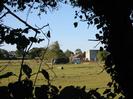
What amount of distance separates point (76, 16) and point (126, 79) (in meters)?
2.92

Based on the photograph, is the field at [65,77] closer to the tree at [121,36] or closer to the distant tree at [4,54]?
the distant tree at [4,54]

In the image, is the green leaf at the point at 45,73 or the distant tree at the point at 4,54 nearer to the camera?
the green leaf at the point at 45,73

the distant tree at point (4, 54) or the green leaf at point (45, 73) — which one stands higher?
the distant tree at point (4, 54)

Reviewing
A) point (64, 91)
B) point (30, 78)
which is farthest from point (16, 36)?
point (64, 91)

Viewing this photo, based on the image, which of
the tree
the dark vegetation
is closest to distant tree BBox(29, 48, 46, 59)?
the dark vegetation

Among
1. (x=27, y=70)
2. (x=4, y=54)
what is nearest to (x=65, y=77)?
(x=4, y=54)

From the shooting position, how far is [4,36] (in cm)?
249

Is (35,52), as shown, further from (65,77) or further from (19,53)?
(65,77)

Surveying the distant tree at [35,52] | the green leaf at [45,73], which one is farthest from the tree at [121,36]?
the green leaf at [45,73]

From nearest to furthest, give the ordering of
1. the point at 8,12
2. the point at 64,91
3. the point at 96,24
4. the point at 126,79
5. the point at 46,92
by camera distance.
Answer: the point at 64,91 < the point at 46,92 < the point at 8,12 < the point at 126,79 < the point at 96,24

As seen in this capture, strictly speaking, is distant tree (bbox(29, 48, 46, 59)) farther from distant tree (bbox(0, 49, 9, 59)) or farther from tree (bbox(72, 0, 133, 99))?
tree (bbox(72, 0, 133, 99))

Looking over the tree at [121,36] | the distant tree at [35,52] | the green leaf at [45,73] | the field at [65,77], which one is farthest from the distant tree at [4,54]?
the tree at [121,36]

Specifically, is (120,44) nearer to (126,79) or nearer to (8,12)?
(126,79)

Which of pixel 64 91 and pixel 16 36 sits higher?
pixel 16 36
